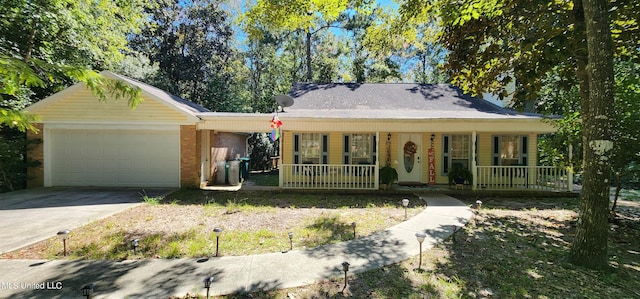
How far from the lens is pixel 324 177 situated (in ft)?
33.2

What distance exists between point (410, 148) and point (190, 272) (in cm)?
927

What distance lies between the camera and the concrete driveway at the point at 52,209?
522cm

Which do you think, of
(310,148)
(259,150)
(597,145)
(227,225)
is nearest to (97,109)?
(227,225)

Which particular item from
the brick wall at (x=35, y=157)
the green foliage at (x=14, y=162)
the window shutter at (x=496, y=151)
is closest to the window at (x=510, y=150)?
the window shutter at (x=496, y=151)

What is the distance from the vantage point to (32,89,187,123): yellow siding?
9.76m

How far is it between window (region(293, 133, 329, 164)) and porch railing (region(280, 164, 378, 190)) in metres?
0.45

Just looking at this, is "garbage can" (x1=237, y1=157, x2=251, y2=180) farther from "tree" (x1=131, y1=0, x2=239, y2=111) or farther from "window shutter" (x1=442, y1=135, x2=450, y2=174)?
"tree" (x1=131, y1=0, x2=239, y2=111)

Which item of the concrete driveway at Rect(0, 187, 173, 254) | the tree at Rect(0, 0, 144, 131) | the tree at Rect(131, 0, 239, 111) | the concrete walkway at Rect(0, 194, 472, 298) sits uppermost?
the tree at Rect(131, 0, 239, 111)

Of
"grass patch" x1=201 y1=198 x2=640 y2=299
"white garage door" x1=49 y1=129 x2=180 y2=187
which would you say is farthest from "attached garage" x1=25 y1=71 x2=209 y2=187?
"grass patch" x1=201 y1=198 x2=640 y2=299

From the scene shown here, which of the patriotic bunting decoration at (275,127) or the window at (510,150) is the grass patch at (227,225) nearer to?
the patriotic bunting decoration at (275,127)

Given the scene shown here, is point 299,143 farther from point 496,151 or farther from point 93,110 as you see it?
point 496,151

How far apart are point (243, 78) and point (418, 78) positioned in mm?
18741

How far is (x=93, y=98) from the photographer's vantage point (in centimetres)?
984

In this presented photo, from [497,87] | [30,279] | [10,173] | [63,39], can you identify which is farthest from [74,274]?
[63,39]
